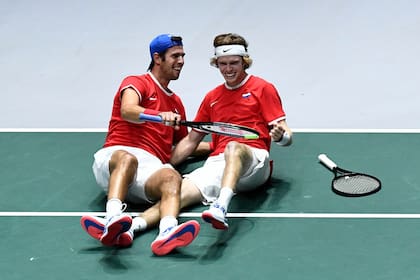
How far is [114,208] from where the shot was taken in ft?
22.4

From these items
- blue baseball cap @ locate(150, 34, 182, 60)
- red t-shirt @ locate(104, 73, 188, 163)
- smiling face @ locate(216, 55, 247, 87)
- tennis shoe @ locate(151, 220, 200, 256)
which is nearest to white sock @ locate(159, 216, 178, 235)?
tennis shoe @ locate(151, 220, 200, 256)

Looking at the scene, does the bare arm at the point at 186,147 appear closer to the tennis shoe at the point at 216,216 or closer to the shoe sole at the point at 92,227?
the tennis shoe at the point at 216,216

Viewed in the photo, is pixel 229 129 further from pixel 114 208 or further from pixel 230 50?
pixel 114 208

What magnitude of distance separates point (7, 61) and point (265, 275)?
5568 millimetres

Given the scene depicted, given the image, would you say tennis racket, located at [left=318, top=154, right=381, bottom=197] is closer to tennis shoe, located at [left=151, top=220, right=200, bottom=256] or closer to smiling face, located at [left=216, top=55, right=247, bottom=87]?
smiling face, located at [left=216, top=55, right=247, bottom=87]

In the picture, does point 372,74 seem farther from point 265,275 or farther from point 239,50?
point 265,275

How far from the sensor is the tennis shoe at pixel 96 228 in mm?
6758

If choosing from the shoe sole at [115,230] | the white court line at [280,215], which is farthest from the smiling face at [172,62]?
the shoe sole at [115,230]

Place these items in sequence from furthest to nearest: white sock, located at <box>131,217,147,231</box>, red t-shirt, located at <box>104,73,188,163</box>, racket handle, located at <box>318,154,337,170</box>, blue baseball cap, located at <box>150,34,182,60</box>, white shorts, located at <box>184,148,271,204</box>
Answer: racket handle, located at <box>318,154,337,170</box> < blue baseball cap, located at <box>150,34,182,60</box> < red t-shirt, located at <box>104,73,188,163</box> < white shorts, located at <box>184,148,271,204</box> < white sock, located at <box>131,217,147,231</box>

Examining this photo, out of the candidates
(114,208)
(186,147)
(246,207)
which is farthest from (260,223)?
(186,147)

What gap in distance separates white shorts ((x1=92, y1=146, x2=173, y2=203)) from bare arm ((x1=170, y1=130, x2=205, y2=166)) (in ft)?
1.31

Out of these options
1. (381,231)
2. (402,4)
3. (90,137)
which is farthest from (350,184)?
(402,4)

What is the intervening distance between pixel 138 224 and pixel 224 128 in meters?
0.97

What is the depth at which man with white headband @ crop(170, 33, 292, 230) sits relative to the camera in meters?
7.46
